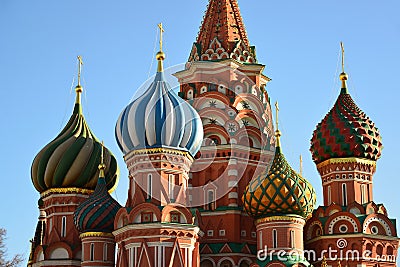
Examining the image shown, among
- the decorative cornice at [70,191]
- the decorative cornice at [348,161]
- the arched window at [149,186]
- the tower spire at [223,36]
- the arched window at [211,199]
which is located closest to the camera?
the arched window at [149,186]

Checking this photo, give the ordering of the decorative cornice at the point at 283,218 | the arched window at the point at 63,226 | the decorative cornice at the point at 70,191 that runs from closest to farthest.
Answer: the decorative cornice at the point at 283,218
the arched window at the point at 63,226
the decorative cornice at the point at 70,191

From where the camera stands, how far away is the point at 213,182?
91.7 ft

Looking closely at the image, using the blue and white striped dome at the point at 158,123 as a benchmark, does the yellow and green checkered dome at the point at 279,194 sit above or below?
below

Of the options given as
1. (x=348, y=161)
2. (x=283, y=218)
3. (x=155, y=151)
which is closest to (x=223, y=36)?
(x=348, y=161)

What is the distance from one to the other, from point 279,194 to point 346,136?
3.41m

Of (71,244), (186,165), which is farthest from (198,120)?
(71,244)

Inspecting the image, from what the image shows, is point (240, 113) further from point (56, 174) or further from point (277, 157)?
point (56, 174)

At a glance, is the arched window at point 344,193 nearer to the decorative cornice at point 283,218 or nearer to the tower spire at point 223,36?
the decorative cornice at point 283,218

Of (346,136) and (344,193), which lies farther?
(346,136)

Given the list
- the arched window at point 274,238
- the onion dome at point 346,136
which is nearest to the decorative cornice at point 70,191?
the arched window at point 274,238

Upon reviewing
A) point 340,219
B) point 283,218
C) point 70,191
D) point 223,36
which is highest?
point 223,36

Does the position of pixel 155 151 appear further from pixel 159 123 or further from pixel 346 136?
pixel 346 136

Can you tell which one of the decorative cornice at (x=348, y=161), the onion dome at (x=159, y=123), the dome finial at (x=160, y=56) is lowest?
the decorative cornice at (x=348, y=161)

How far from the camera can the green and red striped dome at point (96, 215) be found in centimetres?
2650
